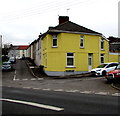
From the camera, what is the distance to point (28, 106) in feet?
29.8

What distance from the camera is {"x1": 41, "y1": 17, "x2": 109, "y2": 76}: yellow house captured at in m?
A: 32.6

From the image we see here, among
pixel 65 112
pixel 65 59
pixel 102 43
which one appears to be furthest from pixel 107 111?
pixel 102 43

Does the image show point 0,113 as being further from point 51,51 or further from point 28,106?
point 51,51

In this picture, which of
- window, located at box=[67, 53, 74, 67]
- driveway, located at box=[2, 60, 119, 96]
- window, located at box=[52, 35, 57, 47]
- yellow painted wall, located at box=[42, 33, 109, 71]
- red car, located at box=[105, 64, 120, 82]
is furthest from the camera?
window, located at box=[52, 35, 57, 47]

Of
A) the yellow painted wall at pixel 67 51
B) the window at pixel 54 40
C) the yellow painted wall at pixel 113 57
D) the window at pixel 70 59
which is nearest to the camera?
the yellow painted wall at pixel 67 51

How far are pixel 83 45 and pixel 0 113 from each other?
2727cm

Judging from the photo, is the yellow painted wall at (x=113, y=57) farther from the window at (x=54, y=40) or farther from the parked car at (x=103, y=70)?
the window at (x=54, y=40)

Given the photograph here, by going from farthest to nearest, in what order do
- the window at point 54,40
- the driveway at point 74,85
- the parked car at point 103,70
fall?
the window at point 54,40 < the parked car at point 103,70 < the driveway at point 74,85

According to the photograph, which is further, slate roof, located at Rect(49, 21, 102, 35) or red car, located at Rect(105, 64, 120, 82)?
slate roof, located at Rect(49, 21, 102, 35)

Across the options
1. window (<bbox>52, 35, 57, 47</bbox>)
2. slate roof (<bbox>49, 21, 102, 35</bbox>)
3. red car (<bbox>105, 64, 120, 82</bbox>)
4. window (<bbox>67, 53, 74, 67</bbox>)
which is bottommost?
red car (<bbox>105, 64, 120, 82</bbox>)

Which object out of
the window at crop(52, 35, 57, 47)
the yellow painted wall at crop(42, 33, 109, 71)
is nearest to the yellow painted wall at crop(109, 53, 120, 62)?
the yellow painted wall at crop(42, 33, 109, 71)

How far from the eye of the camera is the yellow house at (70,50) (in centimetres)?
3259

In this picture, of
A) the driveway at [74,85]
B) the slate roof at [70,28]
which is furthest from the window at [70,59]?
the driveway at [74,85]

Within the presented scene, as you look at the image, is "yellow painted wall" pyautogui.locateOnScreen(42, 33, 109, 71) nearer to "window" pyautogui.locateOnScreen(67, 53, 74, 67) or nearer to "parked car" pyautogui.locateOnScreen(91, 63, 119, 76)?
"window" pyautogui.locateOnScreen(67, 53, 74, 67)
